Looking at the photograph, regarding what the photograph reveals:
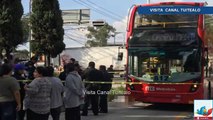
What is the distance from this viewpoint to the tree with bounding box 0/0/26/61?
26.5 m

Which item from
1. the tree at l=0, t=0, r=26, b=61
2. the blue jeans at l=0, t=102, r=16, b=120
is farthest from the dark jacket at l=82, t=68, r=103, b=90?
the tree at l=0, t=0, r=26, b=61

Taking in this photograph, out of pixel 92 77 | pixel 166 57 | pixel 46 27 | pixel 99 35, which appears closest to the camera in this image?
pixel 92 77

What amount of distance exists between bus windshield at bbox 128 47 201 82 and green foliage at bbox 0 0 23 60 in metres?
10.5

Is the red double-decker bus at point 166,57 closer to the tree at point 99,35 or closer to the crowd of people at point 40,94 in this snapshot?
the crowd of people at point 40,94

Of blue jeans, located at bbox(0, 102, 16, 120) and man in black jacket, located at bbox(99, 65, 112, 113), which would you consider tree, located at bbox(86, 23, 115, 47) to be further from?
blue jeans, located at bbox(0, 102, 16, 120)

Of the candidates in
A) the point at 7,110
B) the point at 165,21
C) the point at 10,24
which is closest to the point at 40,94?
the point at 7,110

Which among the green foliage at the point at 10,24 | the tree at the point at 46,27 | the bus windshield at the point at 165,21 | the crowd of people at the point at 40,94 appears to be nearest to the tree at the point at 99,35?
the tree at the point at 46,27

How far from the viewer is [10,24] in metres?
27.1

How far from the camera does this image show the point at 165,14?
18.0 metres

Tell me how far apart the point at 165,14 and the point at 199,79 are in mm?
2710

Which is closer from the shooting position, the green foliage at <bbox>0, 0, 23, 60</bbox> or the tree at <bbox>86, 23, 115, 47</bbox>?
the green foliage at <bbox>0, 0, 23, 60</bbox>

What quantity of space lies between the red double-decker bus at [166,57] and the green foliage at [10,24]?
33.7 ft

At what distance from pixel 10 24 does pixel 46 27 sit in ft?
27.9

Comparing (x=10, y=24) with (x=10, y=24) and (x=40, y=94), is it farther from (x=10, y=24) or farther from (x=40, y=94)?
(x=40, y=94)
